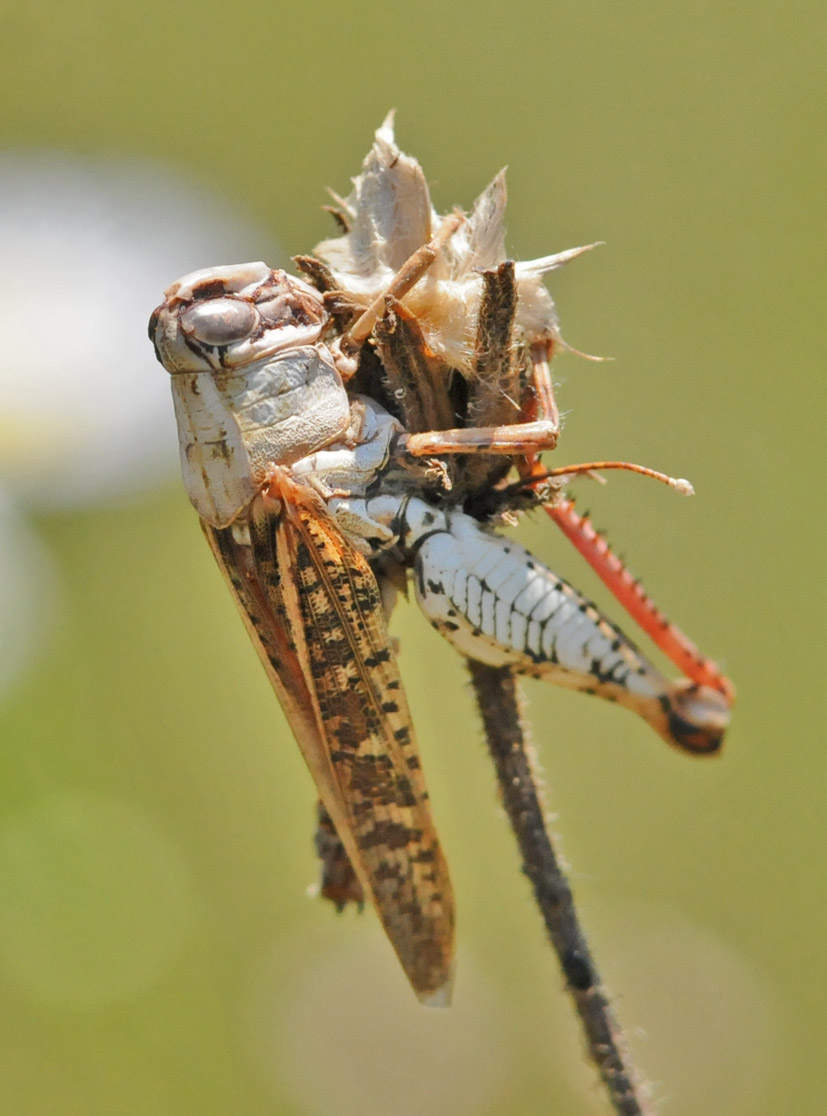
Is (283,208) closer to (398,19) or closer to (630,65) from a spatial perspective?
(398,19)

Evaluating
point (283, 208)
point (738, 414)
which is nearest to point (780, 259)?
point (738, 414)

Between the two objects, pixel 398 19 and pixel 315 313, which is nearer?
pixel 315 313

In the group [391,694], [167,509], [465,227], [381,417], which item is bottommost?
[391,694]

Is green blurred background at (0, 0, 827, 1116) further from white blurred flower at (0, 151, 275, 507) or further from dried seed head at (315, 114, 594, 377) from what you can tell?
dried seed head at (315, 114, 594, 377)

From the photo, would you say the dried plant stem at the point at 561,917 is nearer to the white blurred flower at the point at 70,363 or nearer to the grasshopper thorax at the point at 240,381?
the grasshopper thorax at the point at 240,381

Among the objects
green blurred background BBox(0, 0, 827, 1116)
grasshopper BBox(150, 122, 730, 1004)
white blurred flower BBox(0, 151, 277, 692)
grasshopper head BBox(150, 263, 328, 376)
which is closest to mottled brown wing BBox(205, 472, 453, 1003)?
grasshopper BBox(150, 122, 730, 1004)

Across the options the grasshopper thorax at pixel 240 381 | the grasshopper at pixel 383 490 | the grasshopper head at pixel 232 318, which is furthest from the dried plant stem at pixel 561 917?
the grasshopper head at pixel 232 318
